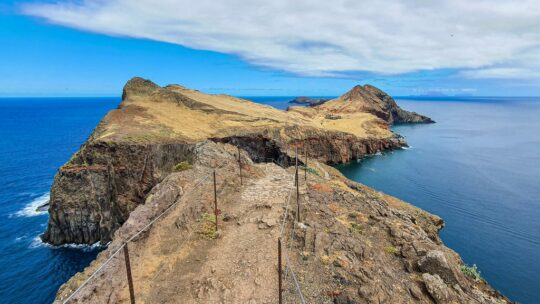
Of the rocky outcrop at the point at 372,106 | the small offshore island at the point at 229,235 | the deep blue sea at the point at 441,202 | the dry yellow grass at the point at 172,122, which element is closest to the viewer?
the small offshore island at the point at 229,235

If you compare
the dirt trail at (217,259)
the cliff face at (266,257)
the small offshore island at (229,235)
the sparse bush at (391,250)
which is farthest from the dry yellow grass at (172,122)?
the sparse bush at (391,250)

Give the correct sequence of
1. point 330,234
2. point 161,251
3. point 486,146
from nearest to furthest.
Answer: point 161,251 < point 330,234 < point 486,146

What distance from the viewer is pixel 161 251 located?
20.8 metres

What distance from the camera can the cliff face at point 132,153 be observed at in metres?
45.2

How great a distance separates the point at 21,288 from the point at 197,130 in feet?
119

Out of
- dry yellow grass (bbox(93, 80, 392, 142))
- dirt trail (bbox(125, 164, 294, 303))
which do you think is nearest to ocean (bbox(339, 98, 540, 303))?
dirt trail (bbox(125, 164, 294, 303))

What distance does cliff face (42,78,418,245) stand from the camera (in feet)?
148

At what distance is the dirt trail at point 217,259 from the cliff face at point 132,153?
24.4 metres

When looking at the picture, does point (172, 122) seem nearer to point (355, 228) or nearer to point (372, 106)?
point (355, 228)

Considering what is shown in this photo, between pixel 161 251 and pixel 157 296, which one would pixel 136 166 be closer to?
pixel 161 251

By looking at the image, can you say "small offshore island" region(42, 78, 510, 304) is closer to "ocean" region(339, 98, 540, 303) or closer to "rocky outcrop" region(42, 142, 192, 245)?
"rocky outcrop" region(42, 142, 192, 245)

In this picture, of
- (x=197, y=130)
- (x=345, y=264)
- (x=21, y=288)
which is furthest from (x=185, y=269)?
(x=197, y=130)

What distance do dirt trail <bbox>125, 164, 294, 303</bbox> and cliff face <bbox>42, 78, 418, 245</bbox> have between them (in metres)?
24.4

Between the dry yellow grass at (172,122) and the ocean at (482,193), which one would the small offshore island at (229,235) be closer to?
the dry yellow grass at (172,122)
